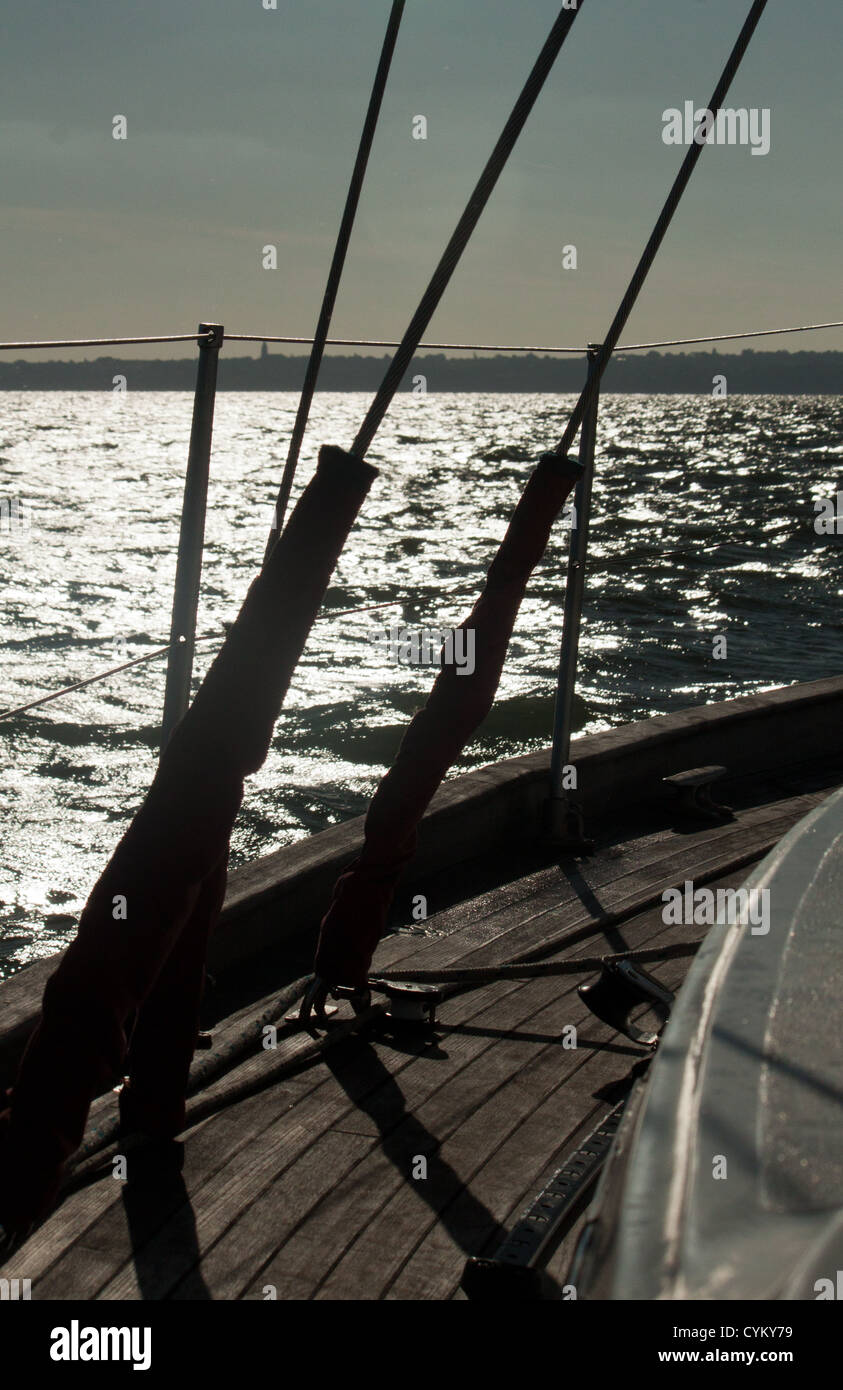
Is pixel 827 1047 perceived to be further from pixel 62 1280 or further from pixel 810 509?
pixel 810 509

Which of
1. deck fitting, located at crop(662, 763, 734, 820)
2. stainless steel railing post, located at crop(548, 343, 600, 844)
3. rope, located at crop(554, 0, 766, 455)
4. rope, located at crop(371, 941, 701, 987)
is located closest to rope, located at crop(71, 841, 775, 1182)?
rope, located at crop(371, 941, 701, 987)

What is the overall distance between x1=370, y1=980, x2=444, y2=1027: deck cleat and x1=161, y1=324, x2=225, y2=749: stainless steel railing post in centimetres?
72

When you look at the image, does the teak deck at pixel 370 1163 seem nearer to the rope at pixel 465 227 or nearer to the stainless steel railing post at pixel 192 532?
the stainless steel railing post at pixel 192 532

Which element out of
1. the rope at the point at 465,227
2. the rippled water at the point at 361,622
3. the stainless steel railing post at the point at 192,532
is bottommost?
the rippled water at the point at 361,622

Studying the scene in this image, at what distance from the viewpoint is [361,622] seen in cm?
1880

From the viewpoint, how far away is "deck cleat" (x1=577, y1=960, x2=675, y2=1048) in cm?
262

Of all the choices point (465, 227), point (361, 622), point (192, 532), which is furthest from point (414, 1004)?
point (361, 622)

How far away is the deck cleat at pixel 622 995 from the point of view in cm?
262

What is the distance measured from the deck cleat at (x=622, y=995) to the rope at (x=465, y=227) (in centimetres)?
121

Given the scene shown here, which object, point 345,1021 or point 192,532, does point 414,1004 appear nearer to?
point 345,1021

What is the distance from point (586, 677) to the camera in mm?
15164

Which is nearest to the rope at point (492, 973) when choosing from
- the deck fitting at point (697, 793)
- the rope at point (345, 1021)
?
the rope at point (345, 1021)

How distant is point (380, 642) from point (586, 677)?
332 cm
